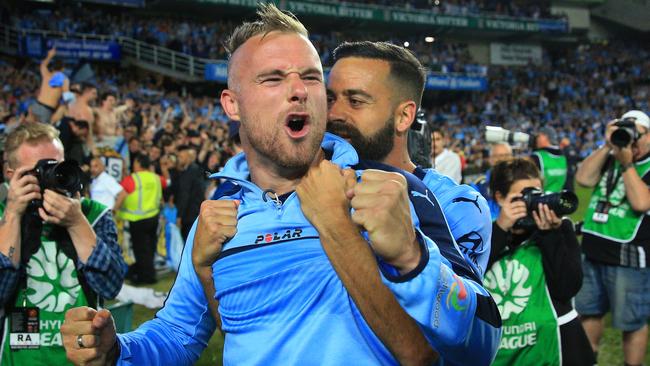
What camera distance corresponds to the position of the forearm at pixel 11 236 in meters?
2.59

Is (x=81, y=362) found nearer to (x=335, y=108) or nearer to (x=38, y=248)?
(x=335, y=108)

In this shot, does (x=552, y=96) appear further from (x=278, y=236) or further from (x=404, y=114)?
(x=278, y=236)

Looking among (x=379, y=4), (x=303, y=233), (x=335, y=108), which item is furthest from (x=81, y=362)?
(x=379, y=4)

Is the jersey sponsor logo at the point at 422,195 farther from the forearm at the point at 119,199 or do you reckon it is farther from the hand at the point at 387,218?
the forearm at the point at 119,199

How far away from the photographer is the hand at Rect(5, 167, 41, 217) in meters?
2.59

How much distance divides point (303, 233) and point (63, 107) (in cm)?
480

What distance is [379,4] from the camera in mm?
33438

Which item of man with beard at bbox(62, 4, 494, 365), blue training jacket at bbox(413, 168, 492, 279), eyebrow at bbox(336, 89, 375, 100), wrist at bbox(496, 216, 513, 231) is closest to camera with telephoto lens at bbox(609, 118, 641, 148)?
wrist at bbox(496, 216, 513, 231)

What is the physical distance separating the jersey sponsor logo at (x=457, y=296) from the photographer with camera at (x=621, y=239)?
10.6 feet

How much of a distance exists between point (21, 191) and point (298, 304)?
1.57m

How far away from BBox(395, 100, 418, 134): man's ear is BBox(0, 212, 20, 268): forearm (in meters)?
1.54

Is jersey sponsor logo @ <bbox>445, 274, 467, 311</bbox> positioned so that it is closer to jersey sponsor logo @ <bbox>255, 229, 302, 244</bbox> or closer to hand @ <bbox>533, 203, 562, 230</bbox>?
jersey sponsor logo @ <bbox>255, 229, 302, 244</bbox>

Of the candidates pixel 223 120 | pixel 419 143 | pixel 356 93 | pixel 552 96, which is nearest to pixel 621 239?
pixel 419 143

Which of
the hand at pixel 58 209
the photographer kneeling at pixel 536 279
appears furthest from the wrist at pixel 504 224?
the hand at pixel 58 209
